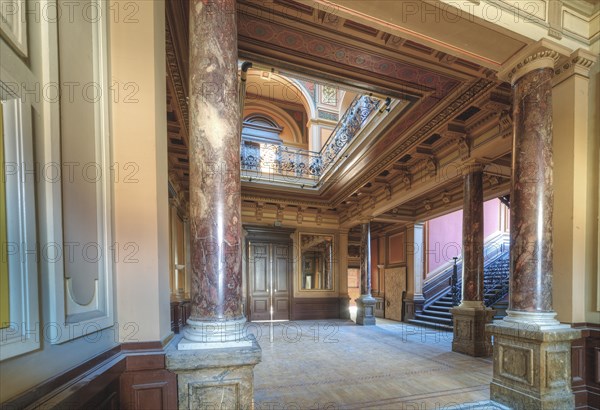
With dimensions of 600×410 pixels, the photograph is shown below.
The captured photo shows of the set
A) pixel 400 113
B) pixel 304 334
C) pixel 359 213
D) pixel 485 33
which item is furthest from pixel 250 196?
pixel 485 33

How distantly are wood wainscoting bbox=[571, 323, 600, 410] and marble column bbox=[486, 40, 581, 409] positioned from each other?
323mm

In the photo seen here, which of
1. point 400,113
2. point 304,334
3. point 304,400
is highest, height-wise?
point 400,113

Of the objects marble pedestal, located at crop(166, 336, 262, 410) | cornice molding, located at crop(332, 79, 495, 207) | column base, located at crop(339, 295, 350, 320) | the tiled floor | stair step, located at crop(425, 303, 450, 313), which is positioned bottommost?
column base, located at crop(339, 295, 350, 320)

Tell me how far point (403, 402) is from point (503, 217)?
37.2ft

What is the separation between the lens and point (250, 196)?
8906 mm

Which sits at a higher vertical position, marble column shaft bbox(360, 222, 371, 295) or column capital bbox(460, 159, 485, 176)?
column capital bbox(460, 159, 485, 176)

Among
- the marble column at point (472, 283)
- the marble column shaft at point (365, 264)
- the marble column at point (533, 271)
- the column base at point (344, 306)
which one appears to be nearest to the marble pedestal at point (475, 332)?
the marble column at point (472, 283)

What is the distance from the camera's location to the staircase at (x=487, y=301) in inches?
319

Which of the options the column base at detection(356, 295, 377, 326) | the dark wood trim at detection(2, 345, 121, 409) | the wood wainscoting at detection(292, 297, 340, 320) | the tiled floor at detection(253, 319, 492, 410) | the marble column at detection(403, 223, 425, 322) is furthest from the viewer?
the wood wainscoting at detection(292, 297, 340, 320)

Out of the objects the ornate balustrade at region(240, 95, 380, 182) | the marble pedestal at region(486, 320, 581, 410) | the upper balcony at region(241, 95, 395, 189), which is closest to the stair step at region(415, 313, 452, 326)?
the upper balcony at region(241, 95, 395, 189)

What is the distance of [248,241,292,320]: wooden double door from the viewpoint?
9617mm

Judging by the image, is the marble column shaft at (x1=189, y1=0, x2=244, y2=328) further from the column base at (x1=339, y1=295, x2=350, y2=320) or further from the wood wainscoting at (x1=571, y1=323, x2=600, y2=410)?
the column base at (x1=339, y1=295, x2=350, y2=320)

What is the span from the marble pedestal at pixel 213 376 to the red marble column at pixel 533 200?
2731 mm

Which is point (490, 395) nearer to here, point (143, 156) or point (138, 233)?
point (138, 233)
